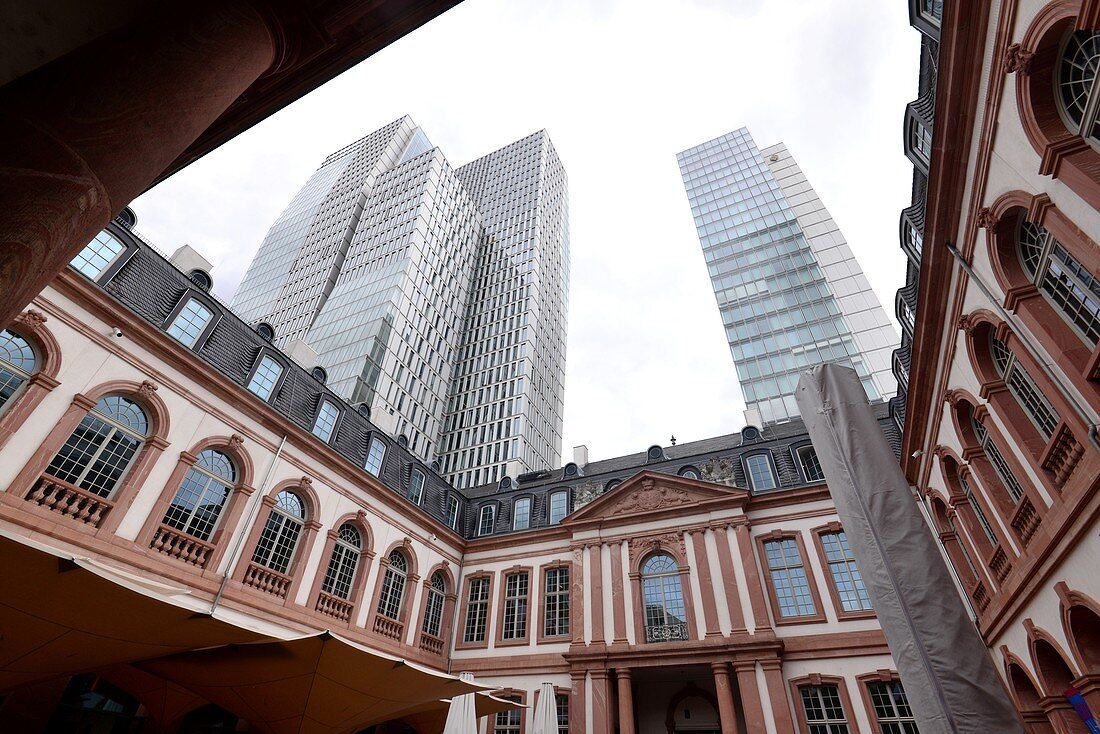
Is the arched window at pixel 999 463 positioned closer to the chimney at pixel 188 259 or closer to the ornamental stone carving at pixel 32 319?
the ornamental stone carving at pixel 32 319

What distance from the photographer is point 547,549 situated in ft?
68.5

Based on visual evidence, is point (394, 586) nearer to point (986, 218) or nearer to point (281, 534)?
point (281, 534)

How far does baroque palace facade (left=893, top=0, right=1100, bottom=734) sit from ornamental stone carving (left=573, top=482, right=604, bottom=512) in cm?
1231

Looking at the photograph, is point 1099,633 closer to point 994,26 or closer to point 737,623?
point 994,26

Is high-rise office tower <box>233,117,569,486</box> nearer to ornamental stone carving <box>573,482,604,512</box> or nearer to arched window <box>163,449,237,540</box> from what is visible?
ornamental stone carving <box>573,482,604,512</box>

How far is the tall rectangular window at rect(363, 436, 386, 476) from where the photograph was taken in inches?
719

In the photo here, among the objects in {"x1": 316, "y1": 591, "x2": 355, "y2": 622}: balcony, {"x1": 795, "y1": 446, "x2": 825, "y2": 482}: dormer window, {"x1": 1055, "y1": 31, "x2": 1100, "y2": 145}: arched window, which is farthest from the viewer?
{"x1": 795, "y1": 446, "x2": 825, "y2": 482}: dormer window

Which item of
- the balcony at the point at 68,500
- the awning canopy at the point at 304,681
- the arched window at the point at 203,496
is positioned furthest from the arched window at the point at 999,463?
the balcony at the point at 68,500

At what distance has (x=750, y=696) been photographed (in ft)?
50.0

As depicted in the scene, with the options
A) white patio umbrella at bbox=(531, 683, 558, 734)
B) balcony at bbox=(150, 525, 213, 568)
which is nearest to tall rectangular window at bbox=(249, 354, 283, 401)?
balcony at bbox=(150, 525, 213, 568)

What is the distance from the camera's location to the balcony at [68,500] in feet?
32.9

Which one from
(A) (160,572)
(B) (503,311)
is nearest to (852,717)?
(A) (160,572)

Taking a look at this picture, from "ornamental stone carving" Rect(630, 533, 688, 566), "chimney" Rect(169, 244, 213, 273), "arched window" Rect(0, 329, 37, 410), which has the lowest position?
"arched window" Rect(0, 329, 37, 410)

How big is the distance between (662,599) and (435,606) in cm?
848
